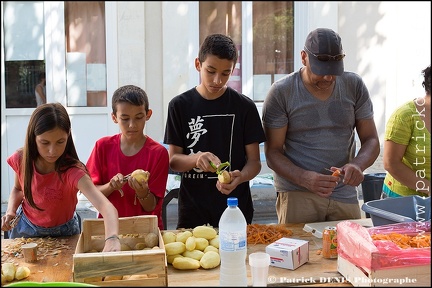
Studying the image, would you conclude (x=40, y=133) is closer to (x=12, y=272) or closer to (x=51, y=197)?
(x=51, y=197)

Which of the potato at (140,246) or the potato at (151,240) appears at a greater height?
the potato at (151,240)

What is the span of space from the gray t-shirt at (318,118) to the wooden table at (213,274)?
0.71m

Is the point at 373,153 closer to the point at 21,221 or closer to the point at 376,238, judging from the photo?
the point at 376,238

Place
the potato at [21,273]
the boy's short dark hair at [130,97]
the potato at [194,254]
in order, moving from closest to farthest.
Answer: the potato at [21,273]
the potato at [194,254]
the boy's short dark hair at [130,97]

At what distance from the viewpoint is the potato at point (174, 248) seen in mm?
2234

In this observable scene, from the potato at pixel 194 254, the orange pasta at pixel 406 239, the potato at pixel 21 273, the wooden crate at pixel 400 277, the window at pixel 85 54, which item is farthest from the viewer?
the window at pixel 85 54

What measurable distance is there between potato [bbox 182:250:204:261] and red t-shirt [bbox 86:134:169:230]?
60cm

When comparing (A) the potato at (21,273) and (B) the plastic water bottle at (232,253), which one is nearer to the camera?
(B) the plastic water bottle at (232,253)

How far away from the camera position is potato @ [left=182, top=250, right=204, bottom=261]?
2232mm

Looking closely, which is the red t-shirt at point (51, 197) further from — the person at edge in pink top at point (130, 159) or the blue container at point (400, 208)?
the blue container at point (400, 208)

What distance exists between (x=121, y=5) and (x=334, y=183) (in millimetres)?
5250

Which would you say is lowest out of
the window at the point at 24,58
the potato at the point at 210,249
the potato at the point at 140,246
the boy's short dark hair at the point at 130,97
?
the potato at the point at 210,249

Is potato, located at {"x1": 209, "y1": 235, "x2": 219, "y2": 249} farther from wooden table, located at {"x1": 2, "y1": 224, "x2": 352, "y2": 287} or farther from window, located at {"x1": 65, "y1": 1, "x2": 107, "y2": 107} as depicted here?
window, located at {"x1": 65, "y1": 1, "x2": 107, "y2": 107}

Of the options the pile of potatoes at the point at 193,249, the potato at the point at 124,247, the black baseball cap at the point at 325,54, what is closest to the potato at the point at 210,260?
the pile of potatoes at the point at 193,249
